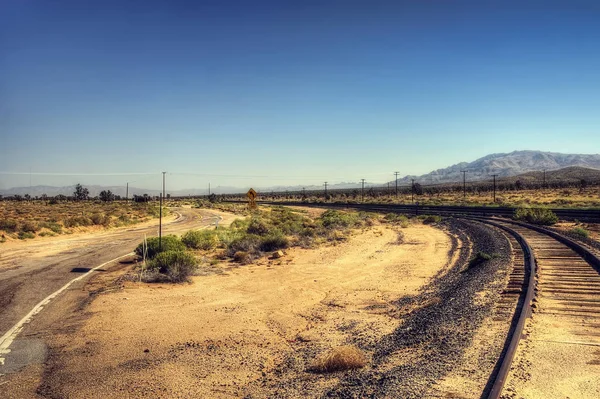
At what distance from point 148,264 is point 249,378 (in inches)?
419

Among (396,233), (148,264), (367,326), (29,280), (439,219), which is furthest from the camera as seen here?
(439,219)

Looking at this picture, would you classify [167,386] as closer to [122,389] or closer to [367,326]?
[122,389]

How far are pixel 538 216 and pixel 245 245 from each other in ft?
82.4

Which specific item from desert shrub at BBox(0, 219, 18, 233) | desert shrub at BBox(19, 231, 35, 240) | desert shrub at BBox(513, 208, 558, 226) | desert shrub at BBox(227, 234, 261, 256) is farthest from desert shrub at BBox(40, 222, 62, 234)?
desert shrub at BBox(513, 208, 558, 226)

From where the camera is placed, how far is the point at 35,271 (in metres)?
17.0

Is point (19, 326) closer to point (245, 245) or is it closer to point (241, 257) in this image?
point (241, 257)

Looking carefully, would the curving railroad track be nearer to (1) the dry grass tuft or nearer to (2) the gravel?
(2) the gravel

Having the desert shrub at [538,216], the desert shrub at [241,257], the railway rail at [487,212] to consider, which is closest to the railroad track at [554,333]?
the desert shrub at [241,257]

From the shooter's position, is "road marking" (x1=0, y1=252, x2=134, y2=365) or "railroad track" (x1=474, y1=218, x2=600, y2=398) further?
"road marking" (x1=0, y1=252, x2=134, y2=365)

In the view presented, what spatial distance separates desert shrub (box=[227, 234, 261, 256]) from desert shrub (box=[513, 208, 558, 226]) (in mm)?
23367

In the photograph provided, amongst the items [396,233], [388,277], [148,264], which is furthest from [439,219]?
[148,264]

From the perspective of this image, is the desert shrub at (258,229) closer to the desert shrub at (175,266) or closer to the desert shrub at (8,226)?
the desert shrub at (175,266)

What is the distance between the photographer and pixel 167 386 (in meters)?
6.79

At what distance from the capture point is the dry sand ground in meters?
7.01
